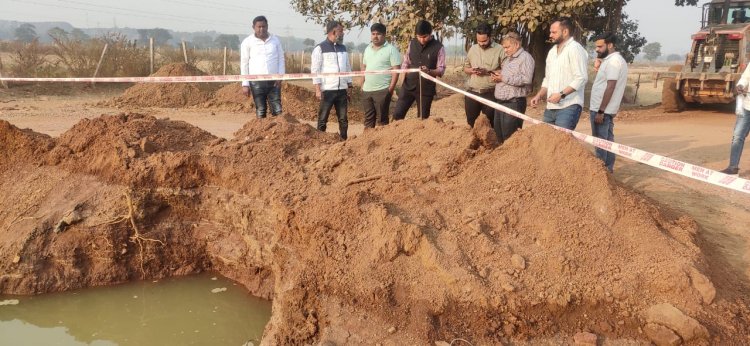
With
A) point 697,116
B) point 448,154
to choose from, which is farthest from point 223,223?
point 697,116

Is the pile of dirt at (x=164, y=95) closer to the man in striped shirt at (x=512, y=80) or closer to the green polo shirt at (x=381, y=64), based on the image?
the green polo shirt at (x=381, y=64)

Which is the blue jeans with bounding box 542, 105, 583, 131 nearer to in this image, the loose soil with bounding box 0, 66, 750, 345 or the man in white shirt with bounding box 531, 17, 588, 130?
the man in white shirt with bounding box 531, 17, 588, 130

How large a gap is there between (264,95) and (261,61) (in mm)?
431

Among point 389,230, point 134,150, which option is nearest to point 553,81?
point 389,230

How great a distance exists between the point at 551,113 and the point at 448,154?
1.53 m

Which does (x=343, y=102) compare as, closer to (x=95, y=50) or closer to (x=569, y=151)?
(x=569, y=151)

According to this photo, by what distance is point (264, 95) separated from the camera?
6.66 metres

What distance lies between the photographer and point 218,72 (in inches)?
728

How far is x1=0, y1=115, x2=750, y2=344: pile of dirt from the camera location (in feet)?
10.4

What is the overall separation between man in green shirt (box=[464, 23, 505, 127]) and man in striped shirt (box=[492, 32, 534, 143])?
180 millimetres

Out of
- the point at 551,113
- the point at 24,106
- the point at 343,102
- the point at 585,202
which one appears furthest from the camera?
the point at 24,106

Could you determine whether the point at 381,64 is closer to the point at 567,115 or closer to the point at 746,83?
the point at 567,115

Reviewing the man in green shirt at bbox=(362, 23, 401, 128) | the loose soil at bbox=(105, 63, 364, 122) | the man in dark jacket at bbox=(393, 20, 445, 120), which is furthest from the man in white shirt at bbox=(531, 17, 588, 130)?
the loose soil at bbox=(105, 63, 364, 122)

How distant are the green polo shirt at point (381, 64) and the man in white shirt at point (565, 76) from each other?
2.00 meters
